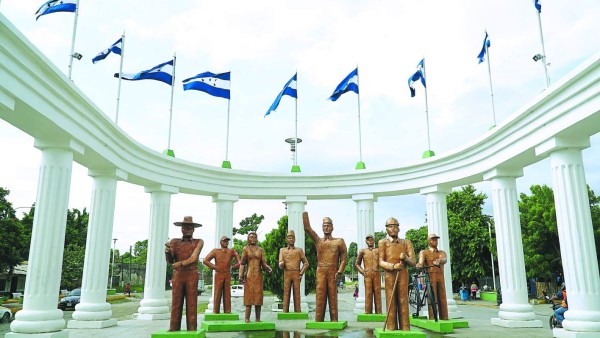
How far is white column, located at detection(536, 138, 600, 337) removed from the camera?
973cm

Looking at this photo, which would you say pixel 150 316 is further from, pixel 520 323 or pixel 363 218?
pixel 520 323

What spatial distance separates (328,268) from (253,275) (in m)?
2.09

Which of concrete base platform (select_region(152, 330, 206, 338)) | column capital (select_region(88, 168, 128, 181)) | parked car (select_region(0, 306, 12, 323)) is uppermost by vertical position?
column capital (select_region(88, 168, 128, 181))

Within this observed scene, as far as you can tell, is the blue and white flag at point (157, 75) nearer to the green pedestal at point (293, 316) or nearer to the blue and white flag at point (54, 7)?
the blue and white flag at point (54, 7)

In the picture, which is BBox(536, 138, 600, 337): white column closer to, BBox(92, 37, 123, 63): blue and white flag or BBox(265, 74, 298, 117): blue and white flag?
BBox(265, 74, 298, 117): blue and white flag

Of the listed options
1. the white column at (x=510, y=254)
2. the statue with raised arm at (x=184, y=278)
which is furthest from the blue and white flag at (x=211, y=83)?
the white column at (x=510, y=254)

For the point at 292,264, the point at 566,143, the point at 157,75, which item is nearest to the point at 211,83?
the point at 157,75

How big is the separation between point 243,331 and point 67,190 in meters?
5.59

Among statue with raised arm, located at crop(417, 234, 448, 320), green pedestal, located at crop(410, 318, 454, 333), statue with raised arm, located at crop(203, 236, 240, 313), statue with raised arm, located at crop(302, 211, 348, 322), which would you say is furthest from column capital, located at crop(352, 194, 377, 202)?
statue with raised arm, located at crop(203, 236, 240, 313)

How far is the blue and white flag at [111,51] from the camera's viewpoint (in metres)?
14.2

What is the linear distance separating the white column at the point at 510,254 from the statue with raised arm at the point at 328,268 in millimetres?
5205

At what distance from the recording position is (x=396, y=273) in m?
8.84

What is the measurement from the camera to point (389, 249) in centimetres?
911

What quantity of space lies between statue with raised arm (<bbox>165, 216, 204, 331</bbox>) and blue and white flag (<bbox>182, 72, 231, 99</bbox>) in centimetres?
851
